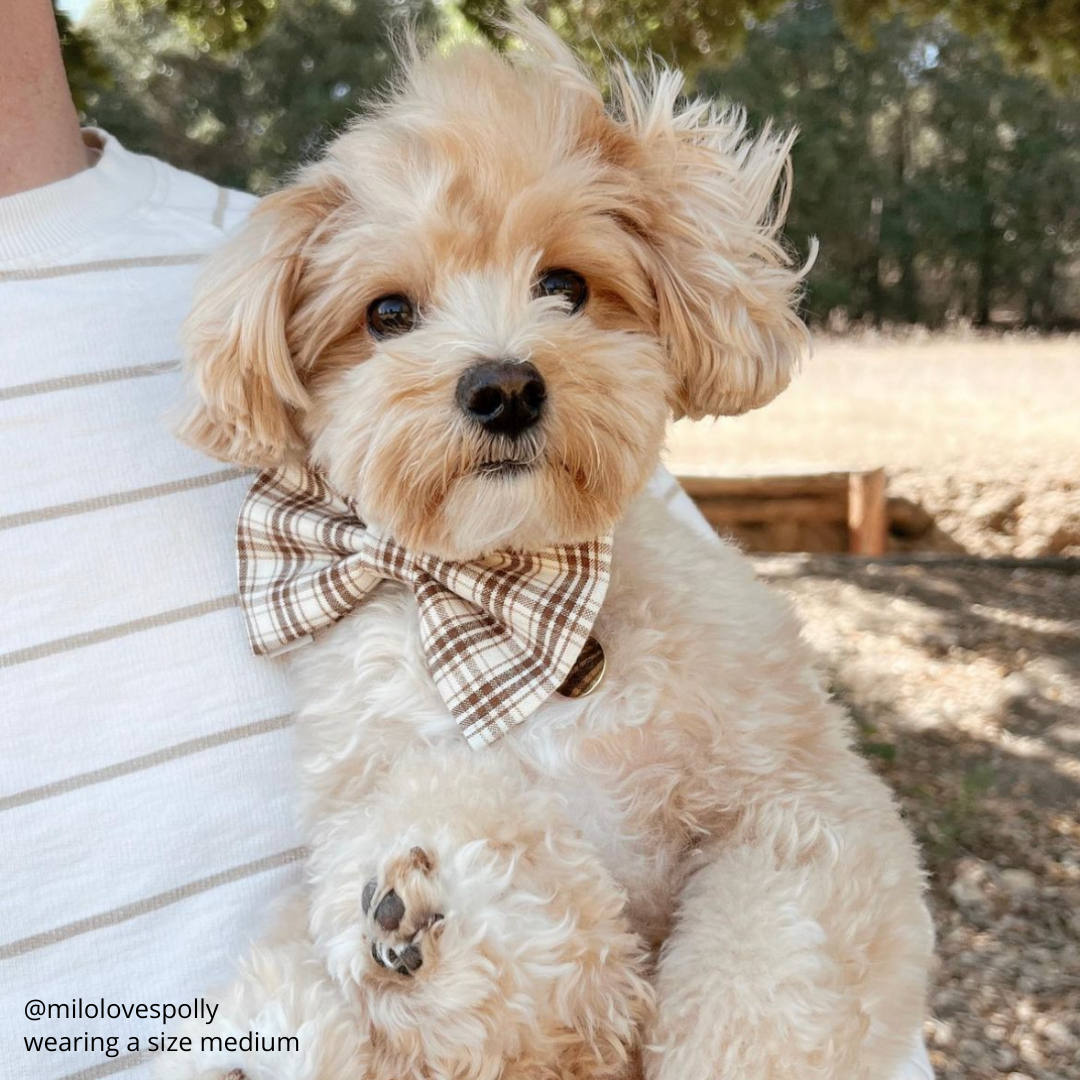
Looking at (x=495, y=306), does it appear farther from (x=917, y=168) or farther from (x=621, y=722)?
(x=917, y=168)

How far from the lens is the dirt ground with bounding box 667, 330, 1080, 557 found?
21.3ft

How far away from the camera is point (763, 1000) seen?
1177 mm

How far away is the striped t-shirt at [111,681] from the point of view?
1.42m

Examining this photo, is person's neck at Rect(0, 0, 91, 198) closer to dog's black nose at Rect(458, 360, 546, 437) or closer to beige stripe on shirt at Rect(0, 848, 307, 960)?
dog's black nose at Rect(458, 360, 546, 437)

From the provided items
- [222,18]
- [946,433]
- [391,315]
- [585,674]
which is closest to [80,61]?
[222,18]

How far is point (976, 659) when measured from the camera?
4.89 m

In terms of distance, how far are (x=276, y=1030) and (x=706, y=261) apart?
1088mm

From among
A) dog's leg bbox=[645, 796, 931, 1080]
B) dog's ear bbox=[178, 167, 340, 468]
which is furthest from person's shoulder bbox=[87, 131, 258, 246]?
dog's leg bbox=[645, 796, 931, 1080]

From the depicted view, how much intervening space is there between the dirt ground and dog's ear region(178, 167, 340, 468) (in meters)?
4.22

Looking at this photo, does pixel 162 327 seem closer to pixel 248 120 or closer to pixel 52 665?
pixel 52 665

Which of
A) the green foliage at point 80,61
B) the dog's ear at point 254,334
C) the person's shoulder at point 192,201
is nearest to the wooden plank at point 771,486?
the green foliage at point 80,61

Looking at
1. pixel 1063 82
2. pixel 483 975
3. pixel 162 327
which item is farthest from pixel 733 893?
pixel 1063 82

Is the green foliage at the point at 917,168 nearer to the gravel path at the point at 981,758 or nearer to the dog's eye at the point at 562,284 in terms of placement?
the gravel path at the point at 981,758

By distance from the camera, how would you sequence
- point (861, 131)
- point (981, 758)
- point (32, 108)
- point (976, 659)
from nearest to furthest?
point (32, 108), point (981, 758), point (976, 659), point (861, 131)
